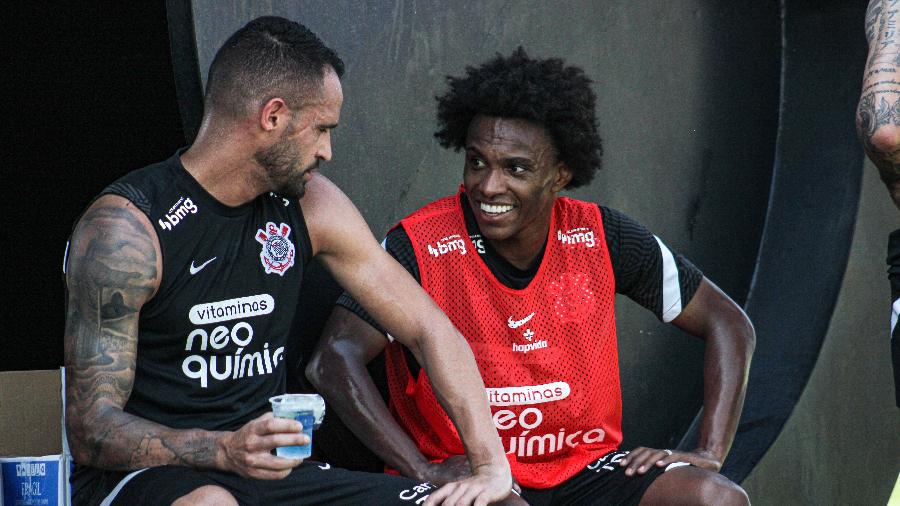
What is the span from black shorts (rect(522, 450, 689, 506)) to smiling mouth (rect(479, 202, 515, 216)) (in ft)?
2.65

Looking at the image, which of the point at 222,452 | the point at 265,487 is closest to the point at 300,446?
the point at 222,452

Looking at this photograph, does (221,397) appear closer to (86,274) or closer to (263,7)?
(86,274)

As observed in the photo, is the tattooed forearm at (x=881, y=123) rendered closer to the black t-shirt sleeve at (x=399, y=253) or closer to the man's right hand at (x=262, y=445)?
the black t-shirt sleeve at (x=399, y=253)

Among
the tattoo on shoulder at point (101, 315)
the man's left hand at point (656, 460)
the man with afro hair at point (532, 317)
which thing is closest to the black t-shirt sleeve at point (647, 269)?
the man with afro hair at point (532, 317)

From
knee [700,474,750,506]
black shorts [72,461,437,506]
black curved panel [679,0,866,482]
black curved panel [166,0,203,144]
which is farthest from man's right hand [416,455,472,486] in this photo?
black curved panel [679,0,866,482]

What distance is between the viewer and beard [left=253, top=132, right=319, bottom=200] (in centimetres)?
329

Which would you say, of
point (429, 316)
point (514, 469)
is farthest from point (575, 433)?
point (429, 316)

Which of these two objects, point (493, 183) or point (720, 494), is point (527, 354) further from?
point (720, 494)

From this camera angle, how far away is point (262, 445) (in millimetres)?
2801

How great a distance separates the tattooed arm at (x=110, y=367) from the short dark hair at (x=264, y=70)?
472 mm

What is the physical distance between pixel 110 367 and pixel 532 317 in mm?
1380

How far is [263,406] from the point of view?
11.1ft

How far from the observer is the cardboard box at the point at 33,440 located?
3449mm

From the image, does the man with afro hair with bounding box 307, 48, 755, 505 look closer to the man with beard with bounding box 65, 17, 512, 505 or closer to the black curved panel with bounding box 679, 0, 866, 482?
the man with beard with bounding box 65, 17, 512, 505
